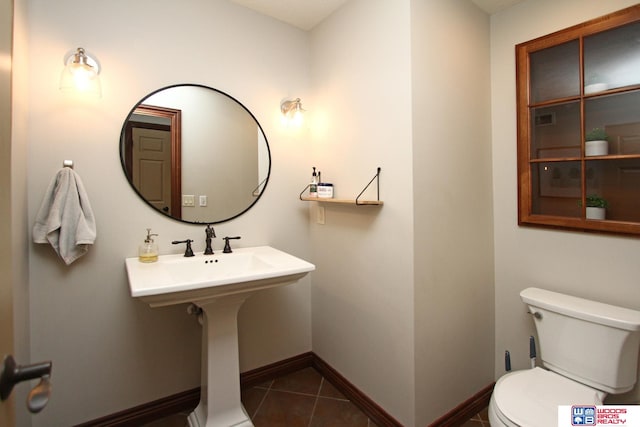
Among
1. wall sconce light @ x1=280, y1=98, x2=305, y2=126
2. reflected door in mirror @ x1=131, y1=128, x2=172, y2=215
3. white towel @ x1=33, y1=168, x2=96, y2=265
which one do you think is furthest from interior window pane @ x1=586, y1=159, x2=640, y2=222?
white towel @ x1=33, y1=168, x2=96, y2=265

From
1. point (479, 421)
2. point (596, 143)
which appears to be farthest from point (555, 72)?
point (479, 421)

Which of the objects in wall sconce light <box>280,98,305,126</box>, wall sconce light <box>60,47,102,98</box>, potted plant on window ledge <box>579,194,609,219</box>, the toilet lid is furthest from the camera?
wall sconce light <box>280,98,305,126</box>

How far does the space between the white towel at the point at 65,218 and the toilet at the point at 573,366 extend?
1994 mm

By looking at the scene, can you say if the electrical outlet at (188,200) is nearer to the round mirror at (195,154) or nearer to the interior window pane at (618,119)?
the round mirror at (195,154)

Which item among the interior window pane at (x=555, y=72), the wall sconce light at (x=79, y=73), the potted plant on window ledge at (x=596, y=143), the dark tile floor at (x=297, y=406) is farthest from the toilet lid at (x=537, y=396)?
the wall sconce light at (x=79, y=73)

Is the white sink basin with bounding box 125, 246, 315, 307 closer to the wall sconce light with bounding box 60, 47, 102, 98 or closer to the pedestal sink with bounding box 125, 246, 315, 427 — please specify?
the pedestal sink with bounding box 125, 246, 315, 427

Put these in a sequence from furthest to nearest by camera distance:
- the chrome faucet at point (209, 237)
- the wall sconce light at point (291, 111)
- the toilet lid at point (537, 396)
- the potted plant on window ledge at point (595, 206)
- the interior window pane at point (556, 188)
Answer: the wall sconce light at point (291, 111) < the chrome faucet at point (209, 237) < the interior window pane at point (556, 188) < the potted plant on window ledge at point (595, 206) < the toilet lid at point (537, 396)

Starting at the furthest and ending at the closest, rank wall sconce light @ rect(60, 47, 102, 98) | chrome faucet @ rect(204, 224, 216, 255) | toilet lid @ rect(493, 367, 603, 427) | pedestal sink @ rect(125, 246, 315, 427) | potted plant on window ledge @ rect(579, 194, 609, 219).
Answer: chrome faucet @ rect(204, 224, 216, 255), potted plant on window ledge @ rect(579, 194, 609, 219), wall sconce light @ rect(60, 47, 102, 98), pedestal sink @ rect(125, 246, 315, 427), toilet lid @ rect(493, 367, 603, 427)

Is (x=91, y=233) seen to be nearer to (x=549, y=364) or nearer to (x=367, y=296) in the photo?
(x=367, y=296)

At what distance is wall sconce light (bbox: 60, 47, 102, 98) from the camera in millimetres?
1442

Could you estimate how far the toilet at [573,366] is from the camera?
127cm

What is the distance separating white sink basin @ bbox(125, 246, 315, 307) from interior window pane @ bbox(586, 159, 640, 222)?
4.92ft

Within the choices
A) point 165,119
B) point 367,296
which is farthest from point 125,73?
point 367,296

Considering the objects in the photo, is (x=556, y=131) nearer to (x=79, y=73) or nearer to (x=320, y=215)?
(x=320, y=215)
